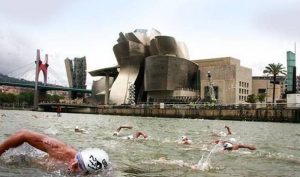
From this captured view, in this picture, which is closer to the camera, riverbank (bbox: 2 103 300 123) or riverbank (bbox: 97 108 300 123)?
riverbank (bbox: 97 108 300 123)

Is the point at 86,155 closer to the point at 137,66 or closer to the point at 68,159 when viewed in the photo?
the point at 68,159

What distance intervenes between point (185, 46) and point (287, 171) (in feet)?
405

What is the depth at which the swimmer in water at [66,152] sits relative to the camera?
291 inches

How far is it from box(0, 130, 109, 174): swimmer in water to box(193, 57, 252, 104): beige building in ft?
395

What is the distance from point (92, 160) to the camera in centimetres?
733

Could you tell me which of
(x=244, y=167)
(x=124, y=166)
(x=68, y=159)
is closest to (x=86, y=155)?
(x=68, y=159)

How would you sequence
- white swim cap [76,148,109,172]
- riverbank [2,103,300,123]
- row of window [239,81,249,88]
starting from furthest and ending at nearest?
row of window [239,81,249,88] < riverbank [2,103,300,123] < white swim cap [76,148,109,172]

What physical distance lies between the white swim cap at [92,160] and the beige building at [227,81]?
121393 mm

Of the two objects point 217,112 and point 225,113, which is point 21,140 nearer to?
point 225,113

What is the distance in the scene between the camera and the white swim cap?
7.34 meters

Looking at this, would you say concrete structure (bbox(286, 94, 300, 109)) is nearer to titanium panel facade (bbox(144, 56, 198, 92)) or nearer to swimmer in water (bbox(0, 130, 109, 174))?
titanium panel facade (bbox(144, 56, 198, 92))

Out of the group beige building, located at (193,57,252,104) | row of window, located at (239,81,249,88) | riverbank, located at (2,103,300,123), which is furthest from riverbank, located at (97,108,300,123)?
row of window, located at (239,81,249,88)

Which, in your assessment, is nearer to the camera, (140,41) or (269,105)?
(269,105)

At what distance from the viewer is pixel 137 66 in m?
136
